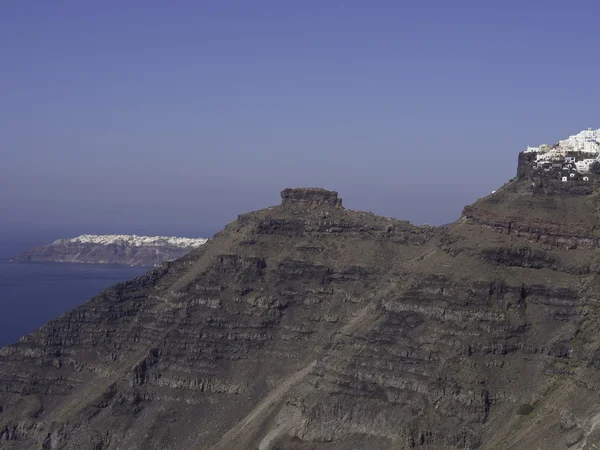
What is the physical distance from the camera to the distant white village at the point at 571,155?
159 meters

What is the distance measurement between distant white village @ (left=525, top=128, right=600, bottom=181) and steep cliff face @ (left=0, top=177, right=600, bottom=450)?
184 inches

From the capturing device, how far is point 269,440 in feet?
482

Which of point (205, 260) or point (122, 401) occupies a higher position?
point (205, 260)

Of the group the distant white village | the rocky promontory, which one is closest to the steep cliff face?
the rocky promontory

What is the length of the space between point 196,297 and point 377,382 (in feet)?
155

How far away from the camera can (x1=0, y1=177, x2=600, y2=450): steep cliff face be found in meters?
135

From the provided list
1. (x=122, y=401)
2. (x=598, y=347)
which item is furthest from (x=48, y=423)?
(x=598, y=347)

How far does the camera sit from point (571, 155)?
164625 millimetres

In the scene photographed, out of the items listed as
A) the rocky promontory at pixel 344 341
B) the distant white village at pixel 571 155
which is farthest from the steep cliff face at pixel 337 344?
the distant white village at pixel 571 155

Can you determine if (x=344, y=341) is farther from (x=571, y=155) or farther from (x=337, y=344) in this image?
(x=571, y=155)

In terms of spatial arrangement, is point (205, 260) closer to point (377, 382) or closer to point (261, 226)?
point (261, 226)

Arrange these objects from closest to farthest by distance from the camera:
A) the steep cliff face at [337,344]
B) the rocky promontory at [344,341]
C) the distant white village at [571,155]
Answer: the steep cliff face at [337,344], the rocky promontory at [344,341], the distant white village at [571,155]

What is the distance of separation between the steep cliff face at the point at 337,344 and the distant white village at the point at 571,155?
15.3 feet

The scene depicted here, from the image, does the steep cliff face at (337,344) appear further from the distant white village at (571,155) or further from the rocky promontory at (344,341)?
the distant white village at (571,155)
